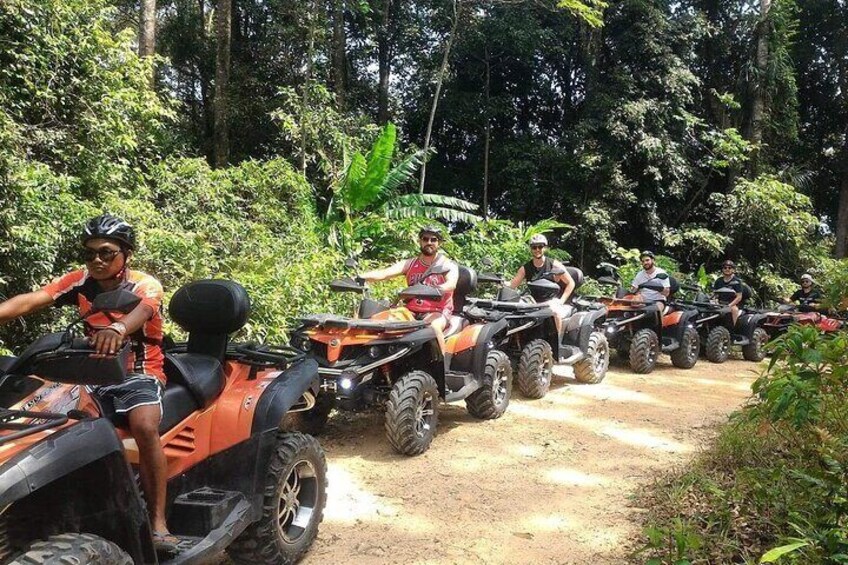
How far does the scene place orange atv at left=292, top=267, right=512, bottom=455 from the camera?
490cm

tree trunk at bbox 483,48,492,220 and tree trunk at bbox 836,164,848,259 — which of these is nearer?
tree trunk at bbox 483,48,492,220

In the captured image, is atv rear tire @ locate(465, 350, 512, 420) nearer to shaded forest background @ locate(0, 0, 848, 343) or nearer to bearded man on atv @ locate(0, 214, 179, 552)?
shaded forest background @ locate(0, 0, 848, 343)

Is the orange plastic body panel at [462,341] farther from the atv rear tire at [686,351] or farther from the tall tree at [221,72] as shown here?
the tall tree at [221,72]

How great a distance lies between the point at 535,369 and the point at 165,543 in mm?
5186

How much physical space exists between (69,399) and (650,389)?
24.0 feet

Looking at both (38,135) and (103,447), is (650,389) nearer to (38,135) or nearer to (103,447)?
(103,447)

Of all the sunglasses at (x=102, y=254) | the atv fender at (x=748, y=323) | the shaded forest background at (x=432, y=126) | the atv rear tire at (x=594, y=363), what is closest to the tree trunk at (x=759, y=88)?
the shaded forest background at (x=432, y=126)

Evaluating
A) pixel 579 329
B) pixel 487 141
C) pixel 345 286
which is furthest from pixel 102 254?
pixel 487 141

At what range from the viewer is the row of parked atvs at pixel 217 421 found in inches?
86.8

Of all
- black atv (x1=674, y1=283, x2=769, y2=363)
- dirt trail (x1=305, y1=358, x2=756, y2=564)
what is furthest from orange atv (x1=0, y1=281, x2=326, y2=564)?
black atv (x1=674, y1=283, x2=769, y2=363)

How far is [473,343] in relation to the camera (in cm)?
605

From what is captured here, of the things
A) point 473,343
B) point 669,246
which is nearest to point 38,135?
point 473,343

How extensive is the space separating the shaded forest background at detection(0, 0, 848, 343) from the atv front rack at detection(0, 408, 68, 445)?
4.99 metres

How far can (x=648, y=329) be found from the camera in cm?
975
